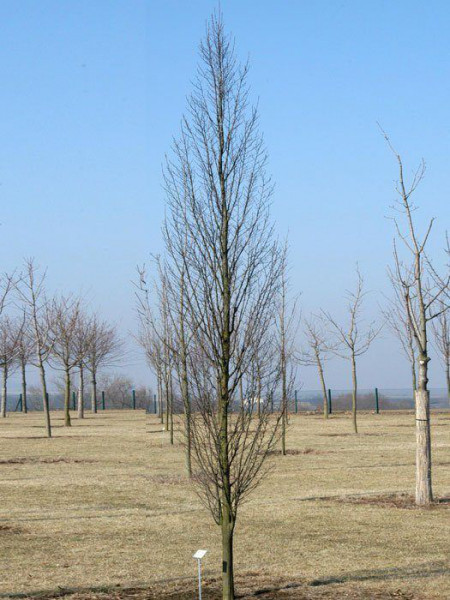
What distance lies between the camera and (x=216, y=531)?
36.3 feet

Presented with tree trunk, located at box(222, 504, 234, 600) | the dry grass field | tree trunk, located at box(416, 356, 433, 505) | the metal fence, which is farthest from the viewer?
the metal fence

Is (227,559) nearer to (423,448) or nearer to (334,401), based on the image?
(423,448)

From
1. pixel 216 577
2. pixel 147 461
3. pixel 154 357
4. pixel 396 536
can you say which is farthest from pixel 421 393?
pixel 154 357

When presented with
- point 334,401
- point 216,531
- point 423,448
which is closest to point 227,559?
point 216,531

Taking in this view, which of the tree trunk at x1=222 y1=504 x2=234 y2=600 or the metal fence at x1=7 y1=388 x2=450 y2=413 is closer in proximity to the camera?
the tree trunk at x1=222 y1=504 x2=234 y2=600

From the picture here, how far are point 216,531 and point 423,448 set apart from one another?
3553 millimetres

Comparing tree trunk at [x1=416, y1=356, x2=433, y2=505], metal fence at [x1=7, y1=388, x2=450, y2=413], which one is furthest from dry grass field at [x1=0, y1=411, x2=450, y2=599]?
metal fence at [x1=7, y1=388, x2=450, y2=413]

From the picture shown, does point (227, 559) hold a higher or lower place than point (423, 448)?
lower

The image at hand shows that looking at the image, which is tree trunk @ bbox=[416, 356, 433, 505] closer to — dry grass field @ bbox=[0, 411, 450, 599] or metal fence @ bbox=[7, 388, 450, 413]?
dry grass field @ bbox=[0, 411, 450, 599]

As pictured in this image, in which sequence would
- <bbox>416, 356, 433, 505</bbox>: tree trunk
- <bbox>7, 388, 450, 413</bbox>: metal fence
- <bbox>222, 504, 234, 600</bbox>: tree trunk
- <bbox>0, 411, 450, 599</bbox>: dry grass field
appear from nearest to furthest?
<bbox>222, 504, 234, 600</bbox>: tree trunk → <bbox>0, 411, 450, 599</bbox>: dry grass field → <bbox>416, 356, 433, 505</bbox>: tree trunk → <bbox>7, 388, 450, 413</bbox>: metal fence

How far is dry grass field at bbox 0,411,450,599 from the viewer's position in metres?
8.22

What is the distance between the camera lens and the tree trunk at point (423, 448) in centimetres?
1258

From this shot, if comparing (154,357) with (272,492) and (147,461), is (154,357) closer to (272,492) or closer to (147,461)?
(147,461)

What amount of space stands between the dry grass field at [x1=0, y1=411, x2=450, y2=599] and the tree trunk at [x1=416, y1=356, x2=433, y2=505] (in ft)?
1.10
